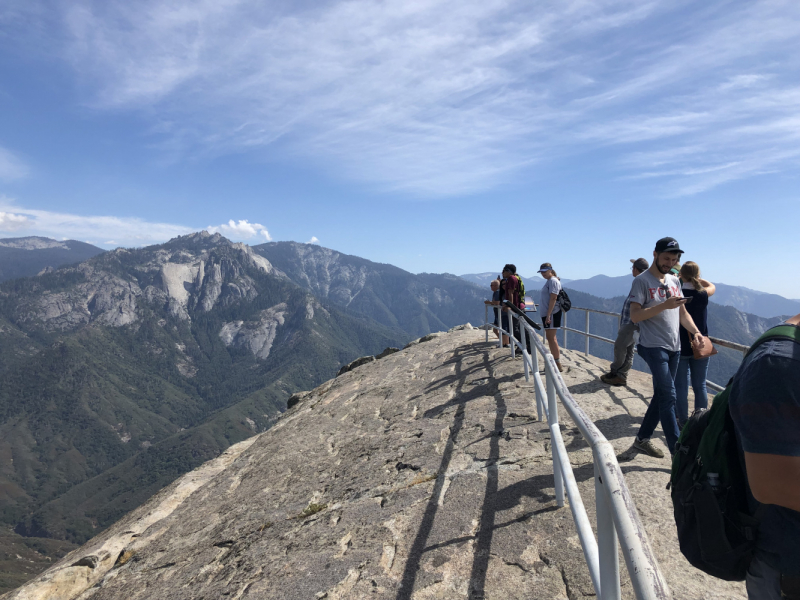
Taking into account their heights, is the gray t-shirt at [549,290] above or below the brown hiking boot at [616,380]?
above

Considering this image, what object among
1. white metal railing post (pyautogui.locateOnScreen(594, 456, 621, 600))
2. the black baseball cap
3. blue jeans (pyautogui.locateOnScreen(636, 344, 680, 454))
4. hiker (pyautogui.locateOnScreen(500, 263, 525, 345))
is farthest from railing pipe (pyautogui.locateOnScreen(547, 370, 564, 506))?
hiker (pyautogui.locateOnScreen(500, 263, 525, 345))

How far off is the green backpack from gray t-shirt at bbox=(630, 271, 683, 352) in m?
3.97

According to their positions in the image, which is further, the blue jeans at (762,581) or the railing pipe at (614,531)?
the blue jeans at (762,581)

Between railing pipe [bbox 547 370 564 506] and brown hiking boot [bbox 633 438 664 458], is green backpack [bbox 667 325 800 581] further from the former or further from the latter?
brown hiking boot [bbox 633 438 664 458]

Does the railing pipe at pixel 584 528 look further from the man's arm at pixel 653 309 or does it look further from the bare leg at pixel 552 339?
the bare leg at pixel 552 339

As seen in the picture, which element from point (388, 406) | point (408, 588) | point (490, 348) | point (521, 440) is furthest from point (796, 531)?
point (490, 348)

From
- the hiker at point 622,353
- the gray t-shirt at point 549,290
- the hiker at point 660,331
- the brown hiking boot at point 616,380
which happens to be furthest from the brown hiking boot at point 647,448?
the gray t-shirt at point 549,290

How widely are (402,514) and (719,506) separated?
395cm

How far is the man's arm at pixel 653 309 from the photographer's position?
5.52 m

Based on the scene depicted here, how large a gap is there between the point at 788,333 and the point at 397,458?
19.7ft

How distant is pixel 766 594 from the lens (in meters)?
2.13

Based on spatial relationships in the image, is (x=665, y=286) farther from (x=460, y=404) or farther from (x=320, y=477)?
(x=320, y=477)

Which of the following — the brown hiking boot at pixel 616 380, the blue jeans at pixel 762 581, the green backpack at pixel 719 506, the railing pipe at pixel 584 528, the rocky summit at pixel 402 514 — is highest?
the green backpack at pixel 719 506

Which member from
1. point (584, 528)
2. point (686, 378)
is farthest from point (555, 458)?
point (686, 378)
